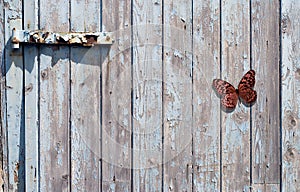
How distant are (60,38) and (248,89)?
658mm

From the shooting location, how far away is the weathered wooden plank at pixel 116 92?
1980 mm

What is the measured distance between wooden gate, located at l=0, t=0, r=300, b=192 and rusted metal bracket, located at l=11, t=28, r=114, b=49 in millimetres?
25

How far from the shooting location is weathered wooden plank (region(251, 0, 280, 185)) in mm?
2049

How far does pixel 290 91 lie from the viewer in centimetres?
208

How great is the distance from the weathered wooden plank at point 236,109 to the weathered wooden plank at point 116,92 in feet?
1.07

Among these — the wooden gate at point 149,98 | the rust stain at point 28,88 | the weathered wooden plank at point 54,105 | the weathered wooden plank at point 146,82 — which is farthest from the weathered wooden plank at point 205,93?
the rust stain at point 28,88

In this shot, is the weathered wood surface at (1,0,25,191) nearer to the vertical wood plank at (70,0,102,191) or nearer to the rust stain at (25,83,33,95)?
the rust stain at (25,83,33,95)

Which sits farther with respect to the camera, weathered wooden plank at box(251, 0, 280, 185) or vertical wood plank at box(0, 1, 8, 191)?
weathered wooden plank at box(251, 0, 280, 185)

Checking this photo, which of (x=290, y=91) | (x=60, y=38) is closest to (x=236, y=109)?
(x=290, y=91)

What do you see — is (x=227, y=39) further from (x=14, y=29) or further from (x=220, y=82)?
(x=14, y=29)

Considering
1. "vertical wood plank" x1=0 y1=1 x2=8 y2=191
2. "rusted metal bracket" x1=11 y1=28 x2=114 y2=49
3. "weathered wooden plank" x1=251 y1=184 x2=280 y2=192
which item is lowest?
"weathered wooden plank" x1=251 y1=184 x2=280 y2=192

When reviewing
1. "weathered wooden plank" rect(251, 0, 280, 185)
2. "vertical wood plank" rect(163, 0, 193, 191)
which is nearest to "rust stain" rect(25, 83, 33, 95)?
"vertical wood plank" rect(163, 0, 193, 191)

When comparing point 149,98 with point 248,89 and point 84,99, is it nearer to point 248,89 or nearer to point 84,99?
point 84,99

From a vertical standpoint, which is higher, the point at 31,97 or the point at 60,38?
the point at 60,38
